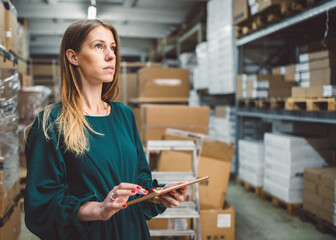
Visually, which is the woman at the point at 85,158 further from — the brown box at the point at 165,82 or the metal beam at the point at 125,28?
the metal beam at the point at 125,28

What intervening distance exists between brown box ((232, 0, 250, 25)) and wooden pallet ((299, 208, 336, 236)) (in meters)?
2.93

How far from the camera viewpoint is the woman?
1196 millimetres

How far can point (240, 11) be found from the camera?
4.82 metres

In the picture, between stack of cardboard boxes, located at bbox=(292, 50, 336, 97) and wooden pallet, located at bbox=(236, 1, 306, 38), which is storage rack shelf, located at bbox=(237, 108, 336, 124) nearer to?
stack of cardboard boxes, located at bbox=(292, 50, 336, 97)

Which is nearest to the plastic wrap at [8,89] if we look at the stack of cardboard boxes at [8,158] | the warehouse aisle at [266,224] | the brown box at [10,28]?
the stack of cardboard boxes at [8,158]

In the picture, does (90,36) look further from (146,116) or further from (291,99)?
(291,99)

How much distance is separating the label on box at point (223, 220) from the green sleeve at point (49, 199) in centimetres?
193

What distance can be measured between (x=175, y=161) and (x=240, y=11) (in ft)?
9.16

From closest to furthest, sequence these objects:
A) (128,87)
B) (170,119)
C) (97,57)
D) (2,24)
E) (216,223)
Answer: (97,57), (2,24), (216,223), (170,119), (128,87)

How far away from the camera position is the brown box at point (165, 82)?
214 inches

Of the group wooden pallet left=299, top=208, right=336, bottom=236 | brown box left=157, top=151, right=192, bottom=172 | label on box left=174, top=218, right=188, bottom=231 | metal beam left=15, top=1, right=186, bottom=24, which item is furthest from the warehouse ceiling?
label on box left=174, top=218, right=188, bottom=231

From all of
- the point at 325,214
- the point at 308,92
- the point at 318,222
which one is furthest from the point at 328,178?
the point at 308,92

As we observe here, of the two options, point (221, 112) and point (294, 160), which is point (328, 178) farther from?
point (221, 112)

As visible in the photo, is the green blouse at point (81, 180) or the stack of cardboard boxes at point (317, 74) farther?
the stack of cardboard boxes at point (317, 74)
